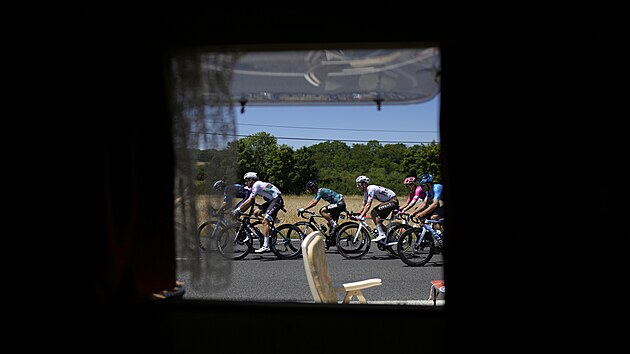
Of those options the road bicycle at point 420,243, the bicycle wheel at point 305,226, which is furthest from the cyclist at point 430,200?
the bicycle wheel at point 305,226

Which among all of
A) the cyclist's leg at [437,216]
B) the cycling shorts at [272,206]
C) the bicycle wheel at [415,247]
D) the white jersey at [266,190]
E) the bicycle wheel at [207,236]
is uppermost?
the white jersey at [266,190]

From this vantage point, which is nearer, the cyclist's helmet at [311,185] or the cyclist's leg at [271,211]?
the cyclist's leg at [271,211]

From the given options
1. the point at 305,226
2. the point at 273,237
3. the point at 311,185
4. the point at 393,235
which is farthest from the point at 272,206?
the point at 393,235

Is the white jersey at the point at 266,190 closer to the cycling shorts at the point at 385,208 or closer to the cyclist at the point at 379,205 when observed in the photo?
the cyclist at the point at 379,205

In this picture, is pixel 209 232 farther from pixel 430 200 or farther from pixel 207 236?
pixel 430 200

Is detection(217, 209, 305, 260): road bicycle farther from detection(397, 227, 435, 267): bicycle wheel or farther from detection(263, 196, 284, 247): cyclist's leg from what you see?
detection(397, 227, 435, 267): bicycle wheel

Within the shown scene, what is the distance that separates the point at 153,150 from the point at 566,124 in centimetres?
162

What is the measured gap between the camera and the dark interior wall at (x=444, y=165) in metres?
2.03

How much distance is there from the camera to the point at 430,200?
25.9 ft

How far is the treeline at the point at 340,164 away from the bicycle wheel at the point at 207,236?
2347cm

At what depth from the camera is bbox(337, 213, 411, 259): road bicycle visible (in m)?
8.34

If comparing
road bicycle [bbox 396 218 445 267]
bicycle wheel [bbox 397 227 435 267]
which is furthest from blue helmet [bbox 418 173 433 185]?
bicycle wheel [bbox 397 227 435 267]

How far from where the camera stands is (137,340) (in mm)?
2412

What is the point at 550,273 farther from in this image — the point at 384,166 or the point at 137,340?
the point at 384,166
